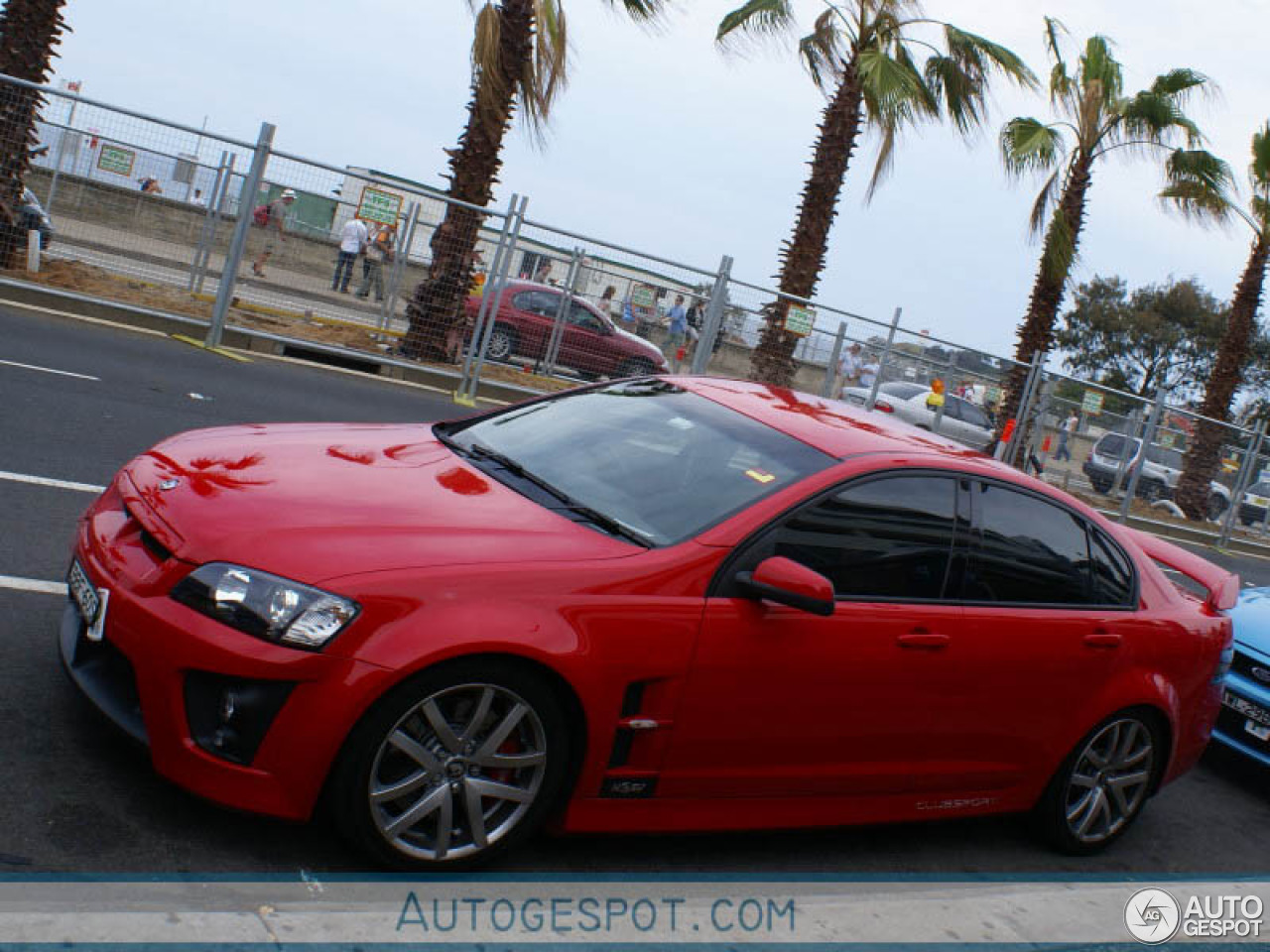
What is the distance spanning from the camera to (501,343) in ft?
54.3

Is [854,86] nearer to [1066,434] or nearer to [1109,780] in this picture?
[1066,434]

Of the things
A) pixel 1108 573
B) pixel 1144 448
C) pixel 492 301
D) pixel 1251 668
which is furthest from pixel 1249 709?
pixel 1144 448

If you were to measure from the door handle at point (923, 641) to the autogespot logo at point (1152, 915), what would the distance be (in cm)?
108

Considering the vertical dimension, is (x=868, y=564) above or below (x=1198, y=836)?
above

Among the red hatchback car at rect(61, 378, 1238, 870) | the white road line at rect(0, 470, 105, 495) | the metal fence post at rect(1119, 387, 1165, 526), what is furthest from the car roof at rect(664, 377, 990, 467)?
the metal fence post at rect(1119, 387, 1165, 526)

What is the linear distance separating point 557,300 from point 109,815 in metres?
13.1

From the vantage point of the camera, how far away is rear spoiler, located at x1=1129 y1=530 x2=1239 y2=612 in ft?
18.0

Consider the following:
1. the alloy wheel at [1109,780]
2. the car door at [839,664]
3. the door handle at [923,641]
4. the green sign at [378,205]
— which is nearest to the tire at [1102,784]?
the alloy wheel at [1109,780]

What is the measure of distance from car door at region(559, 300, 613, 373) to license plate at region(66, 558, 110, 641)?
12.6 m

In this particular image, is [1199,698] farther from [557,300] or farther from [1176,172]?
[1176,172]

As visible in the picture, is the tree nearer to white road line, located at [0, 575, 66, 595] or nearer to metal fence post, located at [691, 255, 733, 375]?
metal fence post, located at [691, 255, 733, 375]

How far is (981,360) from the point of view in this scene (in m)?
19.8

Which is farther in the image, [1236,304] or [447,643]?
[1236,304]

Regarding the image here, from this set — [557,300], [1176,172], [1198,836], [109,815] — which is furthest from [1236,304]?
[109,815]
